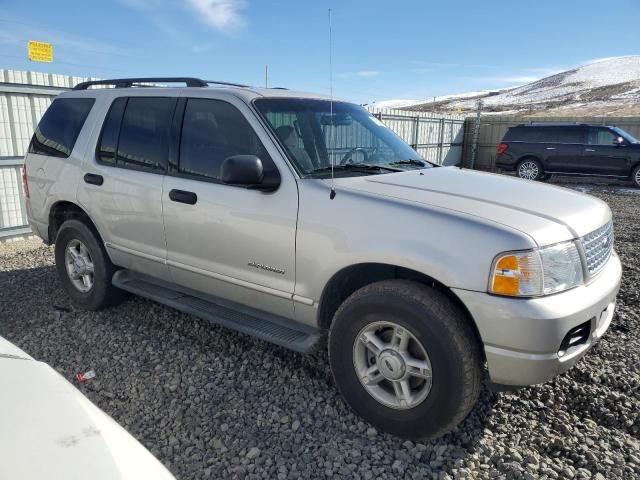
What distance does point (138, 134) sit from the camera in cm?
396

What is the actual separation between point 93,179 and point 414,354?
3061 mm

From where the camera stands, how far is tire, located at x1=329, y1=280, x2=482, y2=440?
2.46 meters

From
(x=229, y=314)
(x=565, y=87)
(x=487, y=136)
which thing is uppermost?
(x=565, y=87)

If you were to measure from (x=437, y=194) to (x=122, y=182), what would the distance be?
8.33 ft

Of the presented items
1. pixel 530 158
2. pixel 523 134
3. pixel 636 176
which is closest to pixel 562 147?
pixel 530 158

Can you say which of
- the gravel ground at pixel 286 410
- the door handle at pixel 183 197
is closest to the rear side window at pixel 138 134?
the door handle at pixel 183 197

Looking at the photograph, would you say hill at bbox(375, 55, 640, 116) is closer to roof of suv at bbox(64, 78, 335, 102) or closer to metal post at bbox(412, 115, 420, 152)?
metal post at bbox(412, 115, 420, 152)

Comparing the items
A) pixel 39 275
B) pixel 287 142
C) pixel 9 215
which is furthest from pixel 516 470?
pixel 9 215

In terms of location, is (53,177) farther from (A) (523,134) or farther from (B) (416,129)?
(A) (523,134)

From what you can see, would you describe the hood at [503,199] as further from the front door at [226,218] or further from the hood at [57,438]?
the hood at [57,438]

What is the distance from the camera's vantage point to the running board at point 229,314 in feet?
10.1

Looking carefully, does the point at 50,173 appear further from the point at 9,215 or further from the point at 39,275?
the point at 9,215

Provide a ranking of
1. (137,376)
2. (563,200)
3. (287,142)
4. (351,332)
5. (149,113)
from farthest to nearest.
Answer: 1. (149,113)
2. (137,376)
3. (287,142)
4. (563,200)
5. (351,332)

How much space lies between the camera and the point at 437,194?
9.33ft
